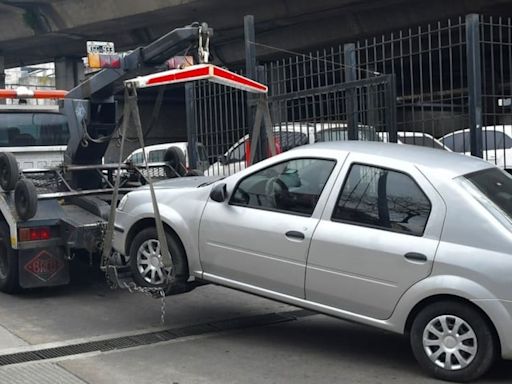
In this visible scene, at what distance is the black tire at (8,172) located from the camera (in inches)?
299

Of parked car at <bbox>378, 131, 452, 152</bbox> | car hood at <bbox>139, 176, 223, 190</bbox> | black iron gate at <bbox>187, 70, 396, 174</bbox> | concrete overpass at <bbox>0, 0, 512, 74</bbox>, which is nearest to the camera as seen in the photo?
car hood at <bbox>139, 176, 223, 190</bbox>

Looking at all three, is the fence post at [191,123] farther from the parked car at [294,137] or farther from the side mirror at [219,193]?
the side mirror at [219,193]

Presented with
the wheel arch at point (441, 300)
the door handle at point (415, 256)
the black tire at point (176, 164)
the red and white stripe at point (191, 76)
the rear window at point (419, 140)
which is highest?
the red and white stripe at point (191, 76)

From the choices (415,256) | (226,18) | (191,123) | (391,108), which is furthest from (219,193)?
(226,18)

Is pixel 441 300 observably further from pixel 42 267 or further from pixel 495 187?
pixel 42 267

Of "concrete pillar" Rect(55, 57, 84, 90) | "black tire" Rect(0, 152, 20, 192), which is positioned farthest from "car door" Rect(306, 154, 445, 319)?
"concrete pillar" Rect(55, 57, 84, 90)

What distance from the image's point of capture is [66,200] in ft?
26.6

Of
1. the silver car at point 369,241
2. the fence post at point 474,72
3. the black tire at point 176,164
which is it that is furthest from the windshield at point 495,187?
the black tire at point 176,164

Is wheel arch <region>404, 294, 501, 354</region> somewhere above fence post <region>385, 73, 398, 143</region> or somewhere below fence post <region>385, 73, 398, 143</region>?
below

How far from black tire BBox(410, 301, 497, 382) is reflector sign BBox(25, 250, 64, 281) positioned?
4210 mm

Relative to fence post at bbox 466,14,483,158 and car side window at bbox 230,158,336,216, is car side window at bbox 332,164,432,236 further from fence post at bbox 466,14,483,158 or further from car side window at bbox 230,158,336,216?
fence post at bbox 466,14,483,158

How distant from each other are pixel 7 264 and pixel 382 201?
4.53 meters

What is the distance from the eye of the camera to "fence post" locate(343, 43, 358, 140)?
8.98 m

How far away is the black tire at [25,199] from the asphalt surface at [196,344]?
3.28ft
